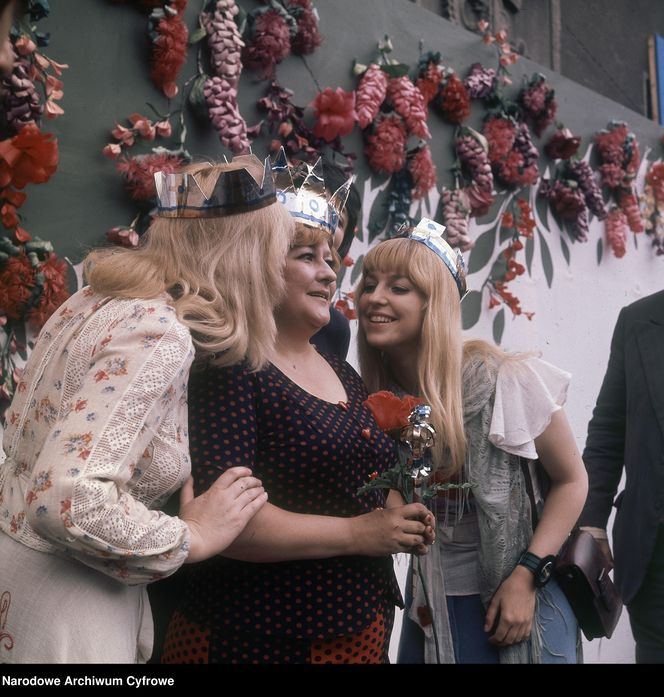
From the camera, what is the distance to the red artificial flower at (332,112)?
3059mm

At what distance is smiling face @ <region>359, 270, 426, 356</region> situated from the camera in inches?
91.4

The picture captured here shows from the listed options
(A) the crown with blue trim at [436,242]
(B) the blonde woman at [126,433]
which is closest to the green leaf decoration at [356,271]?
(A) the crown with blue trim at [436,242]

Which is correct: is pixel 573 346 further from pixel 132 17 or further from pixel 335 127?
pixel 132 17

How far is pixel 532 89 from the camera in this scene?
4105mm

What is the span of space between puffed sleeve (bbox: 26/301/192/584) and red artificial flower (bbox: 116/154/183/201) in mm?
1110

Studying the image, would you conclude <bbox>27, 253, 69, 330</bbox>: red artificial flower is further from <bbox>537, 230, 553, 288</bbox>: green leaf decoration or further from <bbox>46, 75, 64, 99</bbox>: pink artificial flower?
<bbox>537, 230, 553, 288</bbox>: green leaf decoration

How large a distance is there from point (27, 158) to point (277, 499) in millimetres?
1045

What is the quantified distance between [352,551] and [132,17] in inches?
66.1

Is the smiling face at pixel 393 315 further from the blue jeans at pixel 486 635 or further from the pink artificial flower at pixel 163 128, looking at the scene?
the pink artificial flower at pixel 163 128

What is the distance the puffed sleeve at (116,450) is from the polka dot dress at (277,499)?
153 millimetres

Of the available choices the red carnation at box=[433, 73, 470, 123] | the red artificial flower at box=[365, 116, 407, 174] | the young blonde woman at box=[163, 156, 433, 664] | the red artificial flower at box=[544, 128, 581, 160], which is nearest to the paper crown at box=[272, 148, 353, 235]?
the young blonde woman at box=[163, 156, 433, 664]

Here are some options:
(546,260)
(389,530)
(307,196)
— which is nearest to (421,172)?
(546,260)

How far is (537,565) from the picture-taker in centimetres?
222

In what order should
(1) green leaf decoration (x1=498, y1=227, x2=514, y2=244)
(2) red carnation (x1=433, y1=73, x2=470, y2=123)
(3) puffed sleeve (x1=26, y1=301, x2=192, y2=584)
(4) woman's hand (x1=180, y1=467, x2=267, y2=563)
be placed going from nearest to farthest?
1. (3) puffed sleeve (x1=26, y1=301, x2=192, y2=584)
2. (4) woman's hand (x1=180, y1=467, x2=267, y2=563)
3. (2) red carnation (x1=433, y1=73, x2=470, y2=123)
4. (1) green leaf decoration (x1=498, y1=227, x2=514, y2=244)
